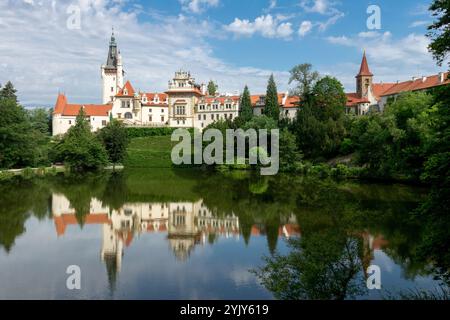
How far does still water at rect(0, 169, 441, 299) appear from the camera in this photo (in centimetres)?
1005

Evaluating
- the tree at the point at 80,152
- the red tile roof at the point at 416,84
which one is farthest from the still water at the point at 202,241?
the red tile roof at the point at 416,84

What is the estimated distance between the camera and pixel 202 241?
15734 mm

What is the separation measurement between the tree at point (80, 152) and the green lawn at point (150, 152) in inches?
175

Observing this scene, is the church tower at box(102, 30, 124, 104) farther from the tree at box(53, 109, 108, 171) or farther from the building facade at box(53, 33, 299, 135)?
the tree at box(53, 109, 108, 171)

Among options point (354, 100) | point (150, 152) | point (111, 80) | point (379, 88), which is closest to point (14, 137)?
point (150, 152)

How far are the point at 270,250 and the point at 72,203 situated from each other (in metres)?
13.7

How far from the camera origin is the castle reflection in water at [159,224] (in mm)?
15055

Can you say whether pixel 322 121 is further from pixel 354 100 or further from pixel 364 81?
pixel 364 81

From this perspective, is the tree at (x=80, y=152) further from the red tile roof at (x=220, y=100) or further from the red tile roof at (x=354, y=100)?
the red tile roof at (x=354, y=100)

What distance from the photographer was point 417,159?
23984mm

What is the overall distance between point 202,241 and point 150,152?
38765mm

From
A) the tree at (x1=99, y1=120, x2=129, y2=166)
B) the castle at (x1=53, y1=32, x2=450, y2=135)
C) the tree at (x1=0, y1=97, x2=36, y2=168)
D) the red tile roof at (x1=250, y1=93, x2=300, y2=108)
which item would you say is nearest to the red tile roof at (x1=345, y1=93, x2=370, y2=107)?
the castle at (x1=53, y1=32, x2=450, y2=135)

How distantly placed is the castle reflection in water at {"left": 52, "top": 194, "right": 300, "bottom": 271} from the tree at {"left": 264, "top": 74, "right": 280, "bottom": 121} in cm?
3085

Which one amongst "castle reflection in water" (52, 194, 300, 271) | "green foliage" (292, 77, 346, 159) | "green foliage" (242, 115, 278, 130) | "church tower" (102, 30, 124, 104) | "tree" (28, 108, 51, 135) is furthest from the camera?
"church tower" (102, 30, 124, 104)
